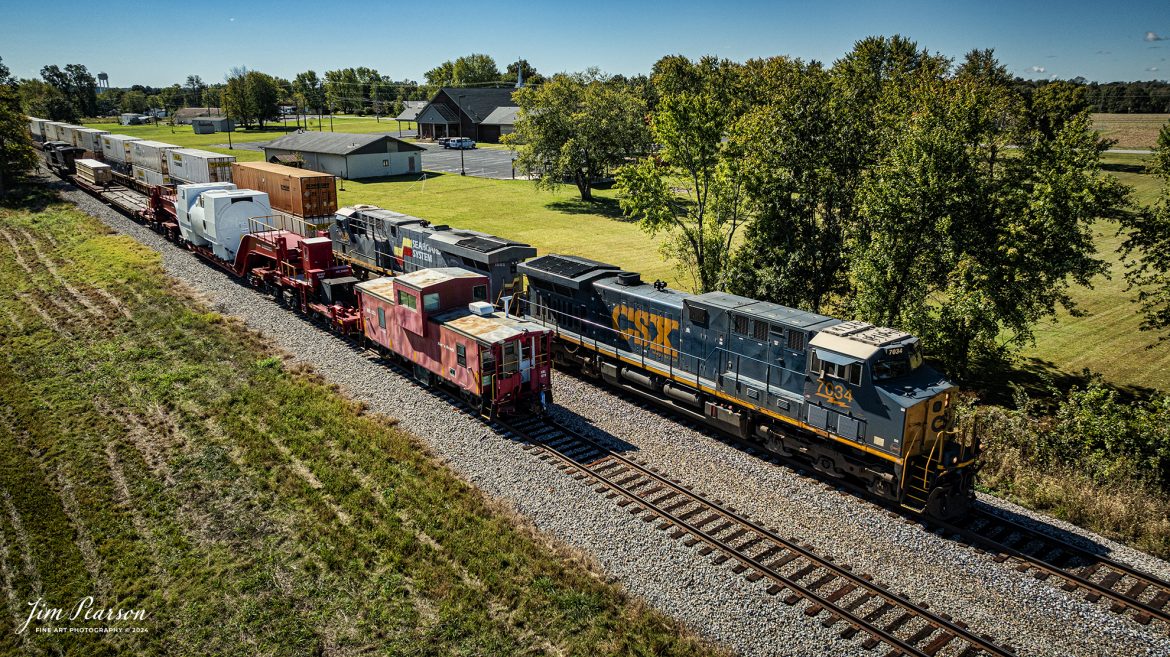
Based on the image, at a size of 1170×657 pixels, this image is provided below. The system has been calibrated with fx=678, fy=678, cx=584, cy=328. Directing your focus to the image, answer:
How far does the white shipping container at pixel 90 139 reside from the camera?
6574 centimetres

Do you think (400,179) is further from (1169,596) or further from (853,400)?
(1169,596)

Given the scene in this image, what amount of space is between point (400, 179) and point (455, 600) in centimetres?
6934

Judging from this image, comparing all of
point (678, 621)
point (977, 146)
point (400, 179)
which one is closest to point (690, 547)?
point (678, 621)

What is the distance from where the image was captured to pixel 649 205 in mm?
29812

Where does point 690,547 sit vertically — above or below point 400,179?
below

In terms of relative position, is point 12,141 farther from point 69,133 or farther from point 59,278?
point 59,278

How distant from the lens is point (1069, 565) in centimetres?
1440

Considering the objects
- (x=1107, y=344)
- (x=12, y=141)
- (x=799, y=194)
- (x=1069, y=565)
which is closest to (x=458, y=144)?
(x=12, y=141)

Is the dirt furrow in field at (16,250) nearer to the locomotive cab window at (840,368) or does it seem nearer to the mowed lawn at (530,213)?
the mowed lawn at (530,213)

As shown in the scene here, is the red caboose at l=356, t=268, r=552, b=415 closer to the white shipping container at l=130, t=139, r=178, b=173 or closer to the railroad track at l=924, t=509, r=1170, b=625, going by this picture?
the railroad track at l=924, t=509, r=1170, b=625

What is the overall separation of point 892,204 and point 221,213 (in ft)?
104

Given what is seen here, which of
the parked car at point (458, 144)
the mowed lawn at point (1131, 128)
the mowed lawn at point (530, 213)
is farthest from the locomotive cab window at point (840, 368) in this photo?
the mowed lawn at point (1131, 128)

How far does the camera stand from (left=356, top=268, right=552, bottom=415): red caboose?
20172 mm

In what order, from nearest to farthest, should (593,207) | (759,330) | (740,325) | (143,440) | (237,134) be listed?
(759,330), (740,325), (143,440), (593,207), (237,134)
